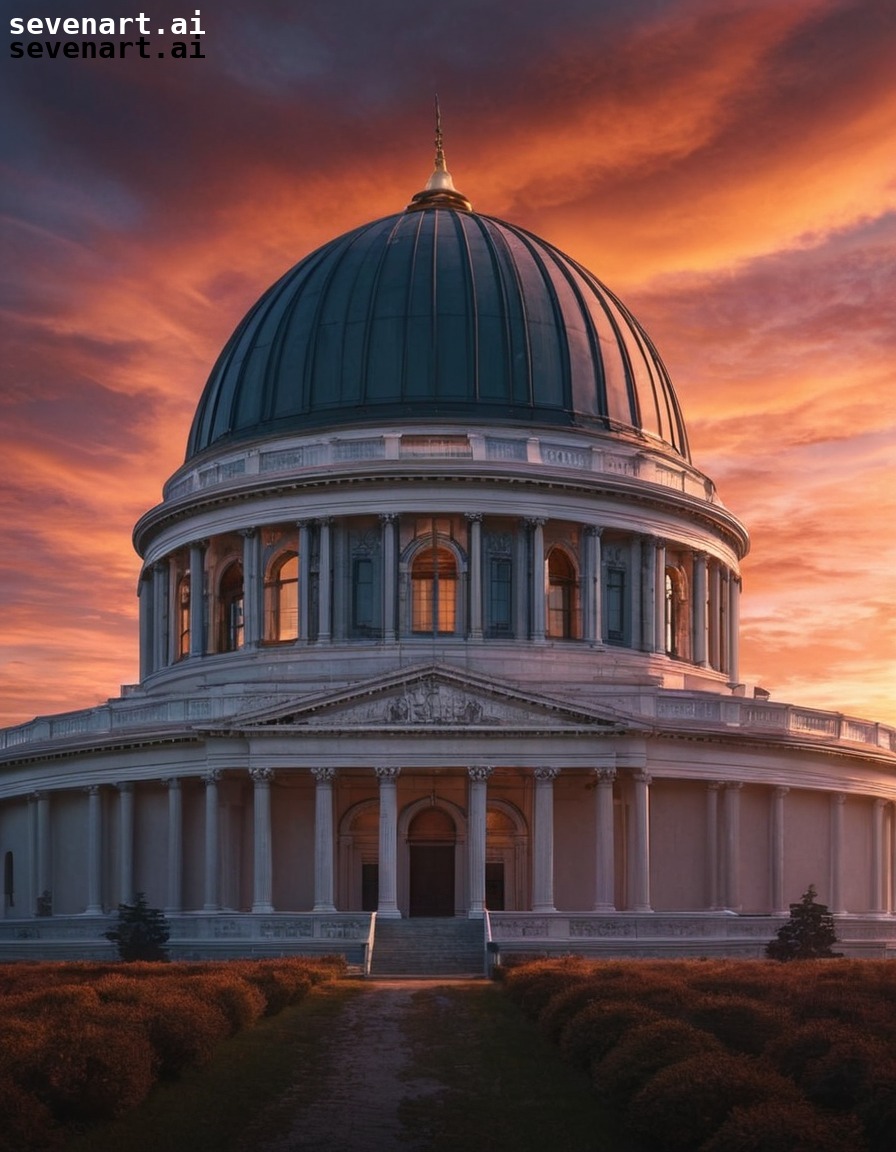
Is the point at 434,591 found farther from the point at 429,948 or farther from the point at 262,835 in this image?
the point at 429,948

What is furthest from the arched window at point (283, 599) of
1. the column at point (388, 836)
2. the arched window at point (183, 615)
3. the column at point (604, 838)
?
the column at point (604, 838)

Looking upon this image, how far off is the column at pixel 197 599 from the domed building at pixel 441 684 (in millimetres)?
169

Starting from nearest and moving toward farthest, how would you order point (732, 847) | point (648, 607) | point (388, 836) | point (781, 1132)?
1. point (781, 1132)
2. point (388, 836)
3. point (732, 847)
4. point (648, 607)

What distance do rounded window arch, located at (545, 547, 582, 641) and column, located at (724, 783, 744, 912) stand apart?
11.7m

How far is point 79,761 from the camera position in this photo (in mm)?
75125

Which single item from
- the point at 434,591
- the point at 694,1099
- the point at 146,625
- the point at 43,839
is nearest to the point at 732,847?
the point at 434,591

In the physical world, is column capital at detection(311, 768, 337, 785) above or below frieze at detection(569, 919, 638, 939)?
above

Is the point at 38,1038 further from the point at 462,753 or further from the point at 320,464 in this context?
the point at 320,464

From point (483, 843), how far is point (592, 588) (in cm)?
1770

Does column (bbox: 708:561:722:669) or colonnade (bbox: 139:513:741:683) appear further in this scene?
column (bbox: 708:561:722:669)

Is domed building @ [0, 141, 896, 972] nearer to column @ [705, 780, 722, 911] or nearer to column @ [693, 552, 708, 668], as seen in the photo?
column @ [705, 780, 722, 911]

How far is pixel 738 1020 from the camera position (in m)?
28.6

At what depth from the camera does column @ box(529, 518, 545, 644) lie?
256 ft

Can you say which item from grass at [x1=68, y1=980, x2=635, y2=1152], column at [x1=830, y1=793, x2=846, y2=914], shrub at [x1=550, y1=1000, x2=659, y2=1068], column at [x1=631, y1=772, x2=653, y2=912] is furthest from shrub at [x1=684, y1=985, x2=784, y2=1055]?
column at [x1=830, y1=793, x2=846, y2=914]
